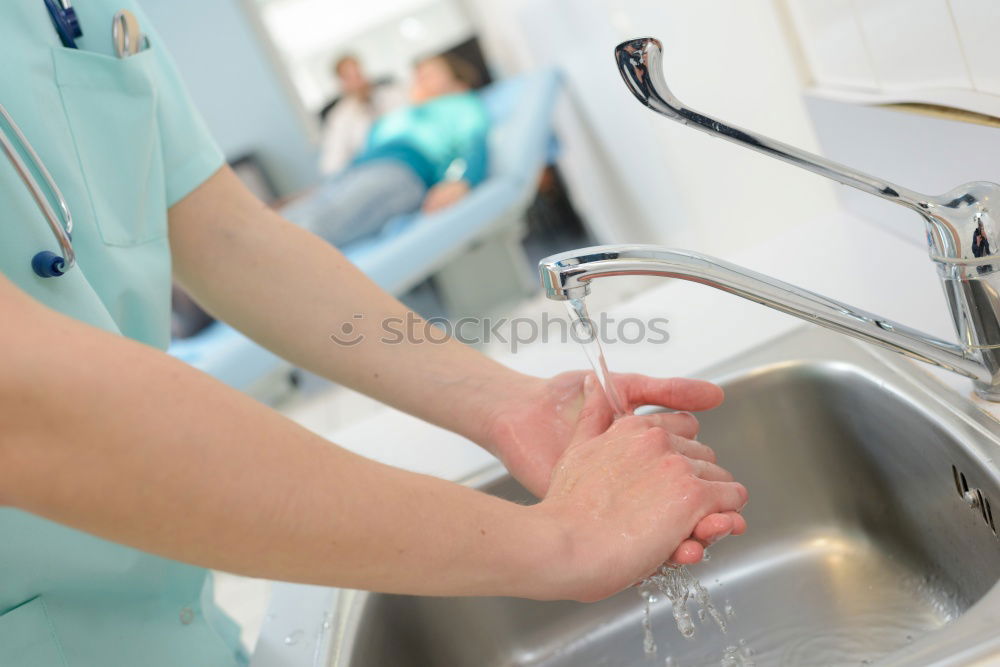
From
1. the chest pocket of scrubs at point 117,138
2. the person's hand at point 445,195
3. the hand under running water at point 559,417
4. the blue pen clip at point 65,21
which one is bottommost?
the person's hand at point 445,195

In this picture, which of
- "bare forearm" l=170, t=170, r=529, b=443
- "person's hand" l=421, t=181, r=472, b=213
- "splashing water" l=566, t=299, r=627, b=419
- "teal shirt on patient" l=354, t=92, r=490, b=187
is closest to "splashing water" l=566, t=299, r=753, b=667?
"splashing water" l=566, t=299, r=627, b=419

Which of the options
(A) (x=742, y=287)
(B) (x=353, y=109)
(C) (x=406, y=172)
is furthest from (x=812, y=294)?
(B) (x=353, y=109)

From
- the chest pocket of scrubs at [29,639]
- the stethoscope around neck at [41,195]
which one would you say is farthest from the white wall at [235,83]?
the chest pocket of scrubs at [29,639]

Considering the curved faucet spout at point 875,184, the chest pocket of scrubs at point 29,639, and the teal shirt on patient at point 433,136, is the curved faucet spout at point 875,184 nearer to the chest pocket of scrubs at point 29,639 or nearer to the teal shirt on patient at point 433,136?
the chest pocket of scrubs at point 29,639

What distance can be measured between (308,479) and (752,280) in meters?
0.34

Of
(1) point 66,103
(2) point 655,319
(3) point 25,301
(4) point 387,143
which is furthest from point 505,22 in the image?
(3) point 25,301

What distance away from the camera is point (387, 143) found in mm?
3908

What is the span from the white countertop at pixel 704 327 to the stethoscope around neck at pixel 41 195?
351 mm

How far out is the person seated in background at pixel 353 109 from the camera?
16.8 ft

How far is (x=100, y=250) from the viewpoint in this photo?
73 centimetres

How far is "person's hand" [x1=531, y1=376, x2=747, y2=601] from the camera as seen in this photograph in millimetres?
583

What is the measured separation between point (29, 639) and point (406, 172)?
3310 millimetres

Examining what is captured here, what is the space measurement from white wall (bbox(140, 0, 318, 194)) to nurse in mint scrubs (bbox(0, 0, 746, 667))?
4.95 m

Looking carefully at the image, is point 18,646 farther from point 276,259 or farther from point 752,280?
point 752,280
